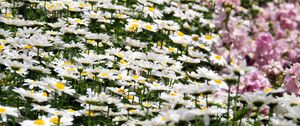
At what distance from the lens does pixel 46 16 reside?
15.7 feet

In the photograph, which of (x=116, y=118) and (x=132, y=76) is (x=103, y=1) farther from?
(x=116, y=118)

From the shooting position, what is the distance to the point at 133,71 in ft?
12.7

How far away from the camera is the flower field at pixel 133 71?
9.27 ft

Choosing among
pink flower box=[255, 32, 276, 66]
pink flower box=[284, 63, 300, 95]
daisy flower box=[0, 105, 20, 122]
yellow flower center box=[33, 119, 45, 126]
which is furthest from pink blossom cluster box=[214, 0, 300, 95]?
daisy flower box=[0, 105, 20, 122]

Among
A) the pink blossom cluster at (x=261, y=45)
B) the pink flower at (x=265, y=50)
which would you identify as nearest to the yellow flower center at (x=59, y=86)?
the pink blossom cluster at (x=261, y=45)

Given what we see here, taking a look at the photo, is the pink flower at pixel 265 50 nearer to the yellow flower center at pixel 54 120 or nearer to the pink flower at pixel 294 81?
the pink flower at pixel 294 81

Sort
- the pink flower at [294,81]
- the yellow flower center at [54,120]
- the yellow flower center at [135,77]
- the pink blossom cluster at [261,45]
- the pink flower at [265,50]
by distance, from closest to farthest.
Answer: the yellow flower center at [54,120]
the yellow flower center at [135,77]
the pink flower at [294,81]
the pink blossom cluster at [261,45]
the pink flower at [265,50]

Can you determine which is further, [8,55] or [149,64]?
[149,64]

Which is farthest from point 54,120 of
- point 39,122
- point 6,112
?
point 6,112

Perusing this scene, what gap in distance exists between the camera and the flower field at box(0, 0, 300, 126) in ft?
9.27

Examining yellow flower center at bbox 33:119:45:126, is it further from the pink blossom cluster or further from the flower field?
the pink blossom cluster

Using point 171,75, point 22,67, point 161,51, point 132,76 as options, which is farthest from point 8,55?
point 161,51

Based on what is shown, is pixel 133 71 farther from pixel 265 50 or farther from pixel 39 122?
pixel 265 50

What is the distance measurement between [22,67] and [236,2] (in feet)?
14.3
